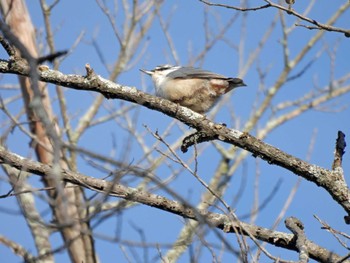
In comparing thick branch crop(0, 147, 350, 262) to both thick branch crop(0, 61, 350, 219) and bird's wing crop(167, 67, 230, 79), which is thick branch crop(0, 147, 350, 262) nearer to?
thick branch crop(0, 61, 350, 219)

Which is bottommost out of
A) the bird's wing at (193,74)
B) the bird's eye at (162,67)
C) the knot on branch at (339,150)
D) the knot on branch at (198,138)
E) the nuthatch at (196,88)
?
the knot on branch at (339,150)

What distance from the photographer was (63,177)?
3.14 metres

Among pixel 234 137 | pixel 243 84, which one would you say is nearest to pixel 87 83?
pixel 234 137

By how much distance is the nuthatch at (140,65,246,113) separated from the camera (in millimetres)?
4699

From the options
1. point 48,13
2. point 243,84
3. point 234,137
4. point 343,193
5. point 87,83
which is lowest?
point 343,193

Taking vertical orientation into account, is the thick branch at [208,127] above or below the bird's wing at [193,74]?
below

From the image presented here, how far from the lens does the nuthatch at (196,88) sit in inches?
185

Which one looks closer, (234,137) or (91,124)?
(234,137)

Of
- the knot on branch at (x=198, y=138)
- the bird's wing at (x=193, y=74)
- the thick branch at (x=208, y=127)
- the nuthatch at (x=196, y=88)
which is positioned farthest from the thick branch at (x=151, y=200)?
the bird's wing at (x=193, y=74)

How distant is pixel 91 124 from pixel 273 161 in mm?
4326

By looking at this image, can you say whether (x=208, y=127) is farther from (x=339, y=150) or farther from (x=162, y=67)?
(x=162, y=67)

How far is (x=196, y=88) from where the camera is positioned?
15.7 feet

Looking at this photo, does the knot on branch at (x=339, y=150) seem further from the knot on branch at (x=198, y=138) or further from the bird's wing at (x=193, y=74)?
the bird's wing at (x=193, y=74)

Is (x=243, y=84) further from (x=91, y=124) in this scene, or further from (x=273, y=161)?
(x=91, y=124)
